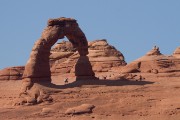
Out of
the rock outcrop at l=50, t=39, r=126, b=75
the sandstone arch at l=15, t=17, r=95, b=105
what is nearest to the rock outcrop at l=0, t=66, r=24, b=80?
the rock outcrop at l=50, t=39, r=126, b=75

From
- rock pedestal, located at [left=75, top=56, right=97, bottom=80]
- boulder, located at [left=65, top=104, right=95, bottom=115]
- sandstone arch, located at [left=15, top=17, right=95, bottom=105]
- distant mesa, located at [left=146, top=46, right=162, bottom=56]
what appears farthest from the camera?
distant mesa, located at [left=146, top=46, right=162, bottom=56]

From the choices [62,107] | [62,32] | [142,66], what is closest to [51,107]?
[62,107]

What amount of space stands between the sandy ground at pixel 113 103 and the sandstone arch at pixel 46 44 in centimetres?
218

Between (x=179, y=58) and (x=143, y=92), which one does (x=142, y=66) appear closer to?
(x=179, y=58)

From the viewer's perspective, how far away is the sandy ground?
93.5 feet

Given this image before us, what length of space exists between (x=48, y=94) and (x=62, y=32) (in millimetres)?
5040

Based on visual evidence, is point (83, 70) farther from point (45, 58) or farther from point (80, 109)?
point (80, 109)


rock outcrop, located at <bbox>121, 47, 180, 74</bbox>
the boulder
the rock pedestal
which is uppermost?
rock outcrop, located at <bbox>121, 47, 180, 74</bbox>

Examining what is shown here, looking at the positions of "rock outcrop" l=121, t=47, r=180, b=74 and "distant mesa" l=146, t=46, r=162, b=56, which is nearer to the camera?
"rock outcrop" l=121, t=47, r=180, b=74

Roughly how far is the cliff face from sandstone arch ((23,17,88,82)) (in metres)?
13.6

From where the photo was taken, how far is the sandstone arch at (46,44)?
34.5 metres

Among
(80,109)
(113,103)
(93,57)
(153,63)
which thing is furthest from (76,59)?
(80,109)

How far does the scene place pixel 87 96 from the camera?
32.0 metres

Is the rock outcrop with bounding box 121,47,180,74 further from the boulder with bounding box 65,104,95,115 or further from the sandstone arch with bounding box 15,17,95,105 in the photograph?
the boulder with bounding box 65,104,95,115
